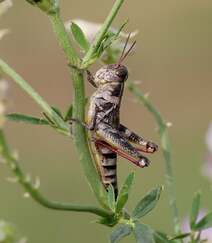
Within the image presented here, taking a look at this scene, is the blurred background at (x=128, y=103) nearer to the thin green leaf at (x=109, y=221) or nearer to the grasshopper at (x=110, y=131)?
the grasshopper at (x=110, y=131)

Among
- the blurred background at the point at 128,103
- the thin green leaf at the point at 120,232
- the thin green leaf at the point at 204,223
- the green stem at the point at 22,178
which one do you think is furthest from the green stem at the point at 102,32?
the blurred background at the point at 128,103

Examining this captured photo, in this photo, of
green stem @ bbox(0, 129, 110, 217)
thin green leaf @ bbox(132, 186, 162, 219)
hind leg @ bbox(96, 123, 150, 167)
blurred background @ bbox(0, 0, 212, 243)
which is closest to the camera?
green stem @ bbox(0, 129, 110, 217)

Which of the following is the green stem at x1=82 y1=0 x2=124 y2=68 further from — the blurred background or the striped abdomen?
the blurred background

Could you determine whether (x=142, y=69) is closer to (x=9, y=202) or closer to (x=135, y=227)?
(x=9, y=202)

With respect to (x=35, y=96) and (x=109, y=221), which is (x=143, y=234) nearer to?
(x=109, y=221)

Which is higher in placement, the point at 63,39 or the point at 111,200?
the point at 63,39

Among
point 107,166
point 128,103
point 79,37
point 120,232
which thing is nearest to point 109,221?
point 120,232

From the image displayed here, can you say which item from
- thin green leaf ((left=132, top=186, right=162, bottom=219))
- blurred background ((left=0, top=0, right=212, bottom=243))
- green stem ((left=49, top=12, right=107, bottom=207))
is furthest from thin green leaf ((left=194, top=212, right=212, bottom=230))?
blurred background ((left=0, top=0, right=212, bottom=243))
